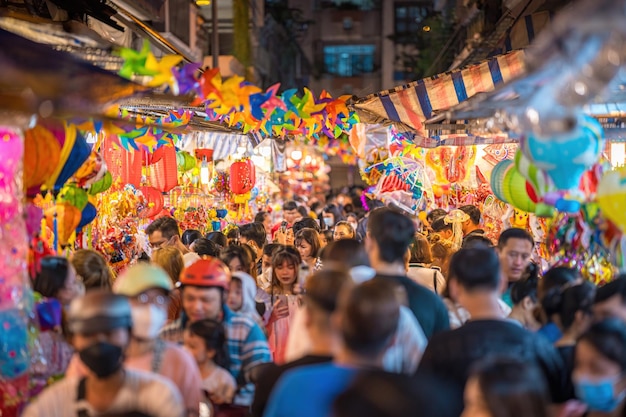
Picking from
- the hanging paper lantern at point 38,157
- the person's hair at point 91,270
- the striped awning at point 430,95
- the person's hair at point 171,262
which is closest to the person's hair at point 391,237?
the person's hair at point 91,270

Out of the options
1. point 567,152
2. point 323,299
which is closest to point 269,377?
point 323,299

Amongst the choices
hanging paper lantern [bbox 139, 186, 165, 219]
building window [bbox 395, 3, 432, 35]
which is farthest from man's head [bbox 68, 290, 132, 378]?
building window [bbox 395, 3, 432, 35]

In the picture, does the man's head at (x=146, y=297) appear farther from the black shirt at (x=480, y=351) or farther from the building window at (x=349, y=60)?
the building window at (x=349, y=60)

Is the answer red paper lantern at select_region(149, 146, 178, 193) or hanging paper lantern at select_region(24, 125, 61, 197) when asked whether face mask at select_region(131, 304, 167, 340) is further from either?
red paper lantern at select_region(149, 146, 178, 193)

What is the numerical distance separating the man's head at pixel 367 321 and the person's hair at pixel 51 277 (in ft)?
7.88

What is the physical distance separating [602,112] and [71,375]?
5.38 metres

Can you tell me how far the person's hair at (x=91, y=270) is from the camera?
231 inches

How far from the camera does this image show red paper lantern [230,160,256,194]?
13.5 metres

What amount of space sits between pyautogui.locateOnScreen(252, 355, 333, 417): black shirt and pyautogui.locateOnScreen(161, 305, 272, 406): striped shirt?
36.3 inches

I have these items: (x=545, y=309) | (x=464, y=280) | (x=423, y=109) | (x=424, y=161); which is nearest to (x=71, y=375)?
(x=464, y=280)

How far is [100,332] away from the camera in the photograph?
3.72 meters

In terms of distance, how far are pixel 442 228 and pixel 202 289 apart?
6059 mm

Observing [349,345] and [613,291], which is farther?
[613,291]

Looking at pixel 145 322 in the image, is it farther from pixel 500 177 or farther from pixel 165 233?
pixel 165 233
